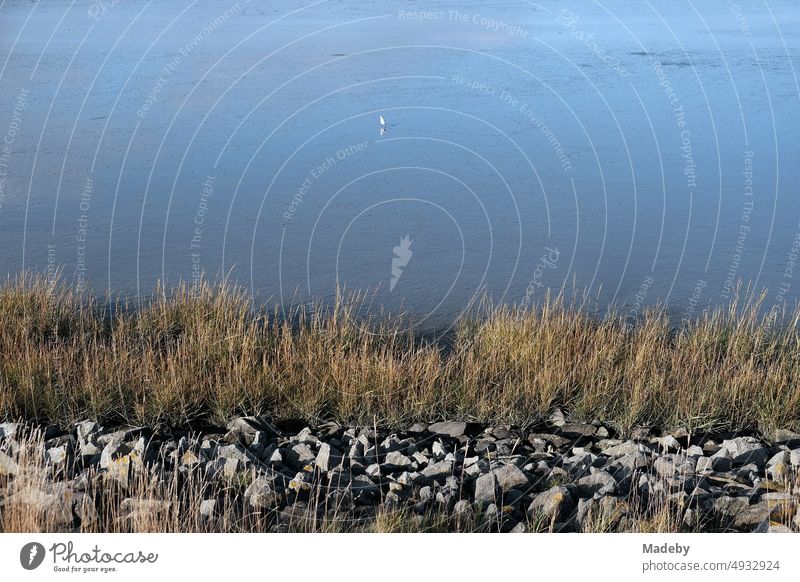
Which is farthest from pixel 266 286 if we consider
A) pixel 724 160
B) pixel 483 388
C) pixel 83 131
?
pixel 724 160

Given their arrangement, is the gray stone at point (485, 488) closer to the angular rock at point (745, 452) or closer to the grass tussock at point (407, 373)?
the grass tussock at point (407, 373)

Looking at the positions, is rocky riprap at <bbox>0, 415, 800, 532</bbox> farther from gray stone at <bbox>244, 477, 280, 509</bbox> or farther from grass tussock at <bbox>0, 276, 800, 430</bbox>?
grass tussock at <bbox>0, 276, 800, 430</bbox>

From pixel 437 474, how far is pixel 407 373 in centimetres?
85

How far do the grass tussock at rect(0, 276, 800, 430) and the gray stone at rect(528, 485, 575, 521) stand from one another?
87 centimetres

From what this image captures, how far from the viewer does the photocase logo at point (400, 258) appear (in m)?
6.23

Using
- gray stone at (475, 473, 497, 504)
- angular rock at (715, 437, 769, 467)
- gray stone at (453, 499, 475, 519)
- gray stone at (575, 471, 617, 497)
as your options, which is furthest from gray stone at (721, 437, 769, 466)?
gray stone at (453, 499, 475, 519)

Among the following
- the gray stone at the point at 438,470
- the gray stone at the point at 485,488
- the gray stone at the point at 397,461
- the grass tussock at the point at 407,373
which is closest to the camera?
the gray stone at the point at 485,488

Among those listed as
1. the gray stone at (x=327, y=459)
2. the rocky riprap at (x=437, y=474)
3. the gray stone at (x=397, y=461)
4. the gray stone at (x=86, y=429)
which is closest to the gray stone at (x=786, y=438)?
the rocky riprap at (x=437, y=474)

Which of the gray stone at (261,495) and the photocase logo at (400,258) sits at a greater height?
the photocase logo at (400,258)
